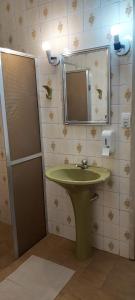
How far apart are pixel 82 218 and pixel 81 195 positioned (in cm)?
24

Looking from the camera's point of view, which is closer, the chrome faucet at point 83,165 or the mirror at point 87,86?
the mirror at point 87,86

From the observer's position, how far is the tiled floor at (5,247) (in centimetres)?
221

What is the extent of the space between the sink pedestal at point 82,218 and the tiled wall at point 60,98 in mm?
163

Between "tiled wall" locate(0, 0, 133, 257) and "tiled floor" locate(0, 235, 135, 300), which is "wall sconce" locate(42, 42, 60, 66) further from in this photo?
"tiled floor" locate(0, 235, 135, 300)

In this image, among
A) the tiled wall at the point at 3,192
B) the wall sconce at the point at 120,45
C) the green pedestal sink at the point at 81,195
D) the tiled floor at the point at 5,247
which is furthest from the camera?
the tiled wall at the point at 3,192

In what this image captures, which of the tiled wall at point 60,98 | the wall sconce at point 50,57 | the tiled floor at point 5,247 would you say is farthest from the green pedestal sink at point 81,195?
the wall sconce at point 50,57

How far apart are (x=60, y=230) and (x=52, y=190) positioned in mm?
463

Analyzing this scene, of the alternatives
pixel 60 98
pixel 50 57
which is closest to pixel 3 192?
pixel 60 98


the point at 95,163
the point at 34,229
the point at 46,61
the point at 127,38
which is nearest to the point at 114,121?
the point at 95,163

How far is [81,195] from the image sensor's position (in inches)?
79.0

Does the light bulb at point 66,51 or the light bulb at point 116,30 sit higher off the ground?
the light bulb at point 116,30

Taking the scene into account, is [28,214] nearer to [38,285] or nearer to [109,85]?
[38,285]

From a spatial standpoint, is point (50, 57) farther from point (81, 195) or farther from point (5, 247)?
point (5, 247)

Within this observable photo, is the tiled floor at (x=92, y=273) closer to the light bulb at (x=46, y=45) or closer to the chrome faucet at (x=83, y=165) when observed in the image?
the chrome faucet at (x=83, y=165)
